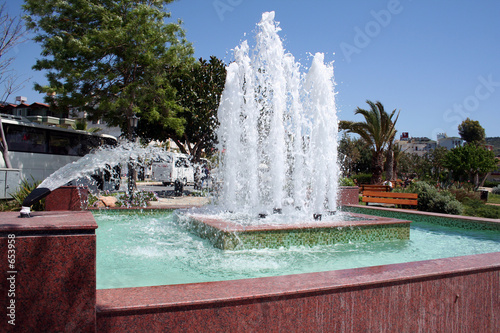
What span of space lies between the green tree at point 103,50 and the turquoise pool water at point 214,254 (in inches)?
415

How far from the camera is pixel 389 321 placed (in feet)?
9.89

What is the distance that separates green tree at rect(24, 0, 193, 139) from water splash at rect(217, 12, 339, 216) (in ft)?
25.4

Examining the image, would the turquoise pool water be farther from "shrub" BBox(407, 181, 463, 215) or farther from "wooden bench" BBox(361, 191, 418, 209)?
"wooden bench" BBox(361, 191, 418, 209)

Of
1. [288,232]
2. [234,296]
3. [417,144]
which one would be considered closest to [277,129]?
[288,232]

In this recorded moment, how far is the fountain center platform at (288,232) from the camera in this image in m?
5.98

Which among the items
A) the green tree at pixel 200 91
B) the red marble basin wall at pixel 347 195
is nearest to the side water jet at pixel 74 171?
the green tree at pixel 200 91

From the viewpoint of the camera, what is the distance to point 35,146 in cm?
1507

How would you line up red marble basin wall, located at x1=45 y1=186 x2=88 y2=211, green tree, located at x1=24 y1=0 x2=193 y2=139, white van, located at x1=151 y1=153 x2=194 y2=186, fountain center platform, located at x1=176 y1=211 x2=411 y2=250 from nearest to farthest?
1. fountain center platform, located at x1=176 y1=211 x2=411 y2=250
2. red marble basin wall, located at x1=45 y1=186 x2=88 y2=211
3. green tree, located at x1=24 y1=0 x2=193 y2=139
4. white van, located at x1=151 y1=153 x2=194 y2=186

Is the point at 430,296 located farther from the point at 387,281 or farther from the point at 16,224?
the point at 16,224

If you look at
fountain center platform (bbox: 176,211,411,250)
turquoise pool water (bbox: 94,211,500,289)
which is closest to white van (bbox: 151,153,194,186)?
turquoise pool water (bbox: 94,211,500,289)

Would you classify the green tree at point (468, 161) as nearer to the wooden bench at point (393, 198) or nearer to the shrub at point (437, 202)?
the wooden bench at point (393, 198)

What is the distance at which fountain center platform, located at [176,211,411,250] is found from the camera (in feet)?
19.6

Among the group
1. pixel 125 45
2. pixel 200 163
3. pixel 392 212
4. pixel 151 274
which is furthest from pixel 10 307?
pixel 200 163

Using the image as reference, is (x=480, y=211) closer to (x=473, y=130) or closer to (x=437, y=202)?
(x=437, y=202)
